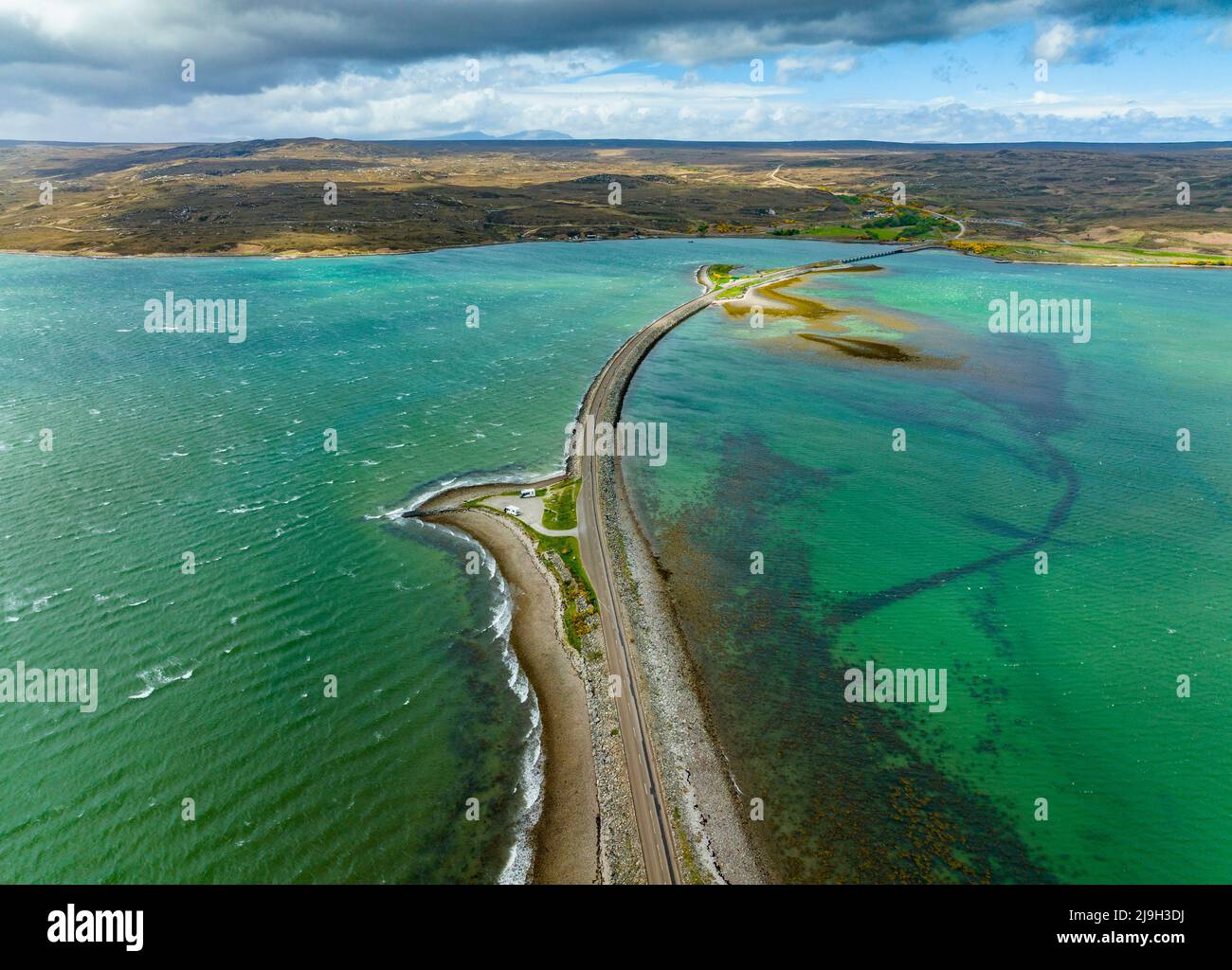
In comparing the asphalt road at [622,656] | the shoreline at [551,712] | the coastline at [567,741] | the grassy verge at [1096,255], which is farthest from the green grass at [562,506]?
the grassy verge at [1096,255]

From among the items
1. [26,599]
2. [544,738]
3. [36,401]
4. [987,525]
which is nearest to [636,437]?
[987,525]

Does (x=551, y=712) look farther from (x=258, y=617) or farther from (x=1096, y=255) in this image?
(x=1096, y=255)

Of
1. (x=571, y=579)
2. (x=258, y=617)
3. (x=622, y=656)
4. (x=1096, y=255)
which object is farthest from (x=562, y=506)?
(x=1096, y=255)

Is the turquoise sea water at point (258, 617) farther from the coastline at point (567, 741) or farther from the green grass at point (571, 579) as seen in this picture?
the green grass at point (571, 579)

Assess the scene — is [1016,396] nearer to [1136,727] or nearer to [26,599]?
[1136,727]

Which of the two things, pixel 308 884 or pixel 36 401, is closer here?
pixel 308 884

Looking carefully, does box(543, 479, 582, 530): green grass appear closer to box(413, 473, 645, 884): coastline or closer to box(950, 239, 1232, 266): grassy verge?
box(413, 473, 645, 884): coastline
